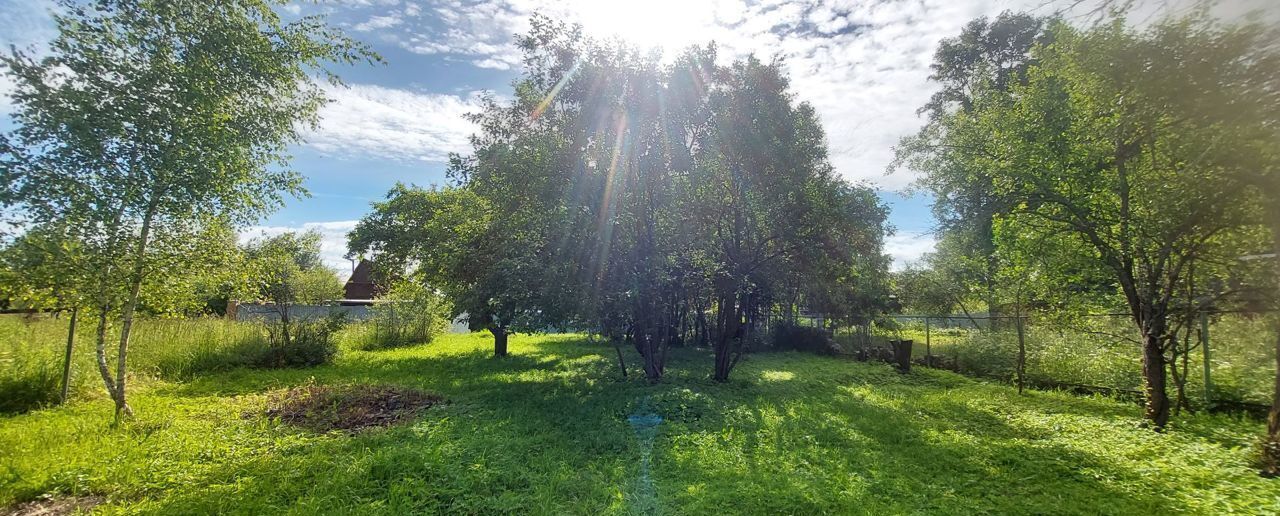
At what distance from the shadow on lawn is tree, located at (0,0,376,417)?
9.69ft

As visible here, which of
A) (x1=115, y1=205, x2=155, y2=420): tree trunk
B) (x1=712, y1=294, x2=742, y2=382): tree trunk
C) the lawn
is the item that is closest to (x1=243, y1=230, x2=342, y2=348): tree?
(x1=115, y1=205, x2=155, y2=420): tree trunk

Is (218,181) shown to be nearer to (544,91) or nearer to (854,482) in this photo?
(544,91)

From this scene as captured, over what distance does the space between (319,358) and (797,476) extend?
11229mm

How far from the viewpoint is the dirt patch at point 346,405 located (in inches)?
223

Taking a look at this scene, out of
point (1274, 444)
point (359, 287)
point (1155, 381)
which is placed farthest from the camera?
point (359, 287)

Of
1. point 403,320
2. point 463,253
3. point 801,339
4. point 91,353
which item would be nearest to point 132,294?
point 91,353

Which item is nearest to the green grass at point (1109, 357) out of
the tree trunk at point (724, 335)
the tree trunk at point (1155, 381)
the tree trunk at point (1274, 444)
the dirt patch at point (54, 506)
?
the tree trunk at point (1155, 381)

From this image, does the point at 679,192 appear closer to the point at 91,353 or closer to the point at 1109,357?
the point at 1109,357

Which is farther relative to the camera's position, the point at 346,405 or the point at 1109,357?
the point at 1109,357

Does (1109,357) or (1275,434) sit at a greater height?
(1109,357)

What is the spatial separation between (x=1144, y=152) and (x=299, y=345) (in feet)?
49.0

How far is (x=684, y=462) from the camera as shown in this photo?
174 inches

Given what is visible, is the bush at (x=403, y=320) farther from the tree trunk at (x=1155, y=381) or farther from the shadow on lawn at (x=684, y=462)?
the tree trunk at (x=1155, y=381)

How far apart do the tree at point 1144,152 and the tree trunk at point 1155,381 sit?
0.5 inches
